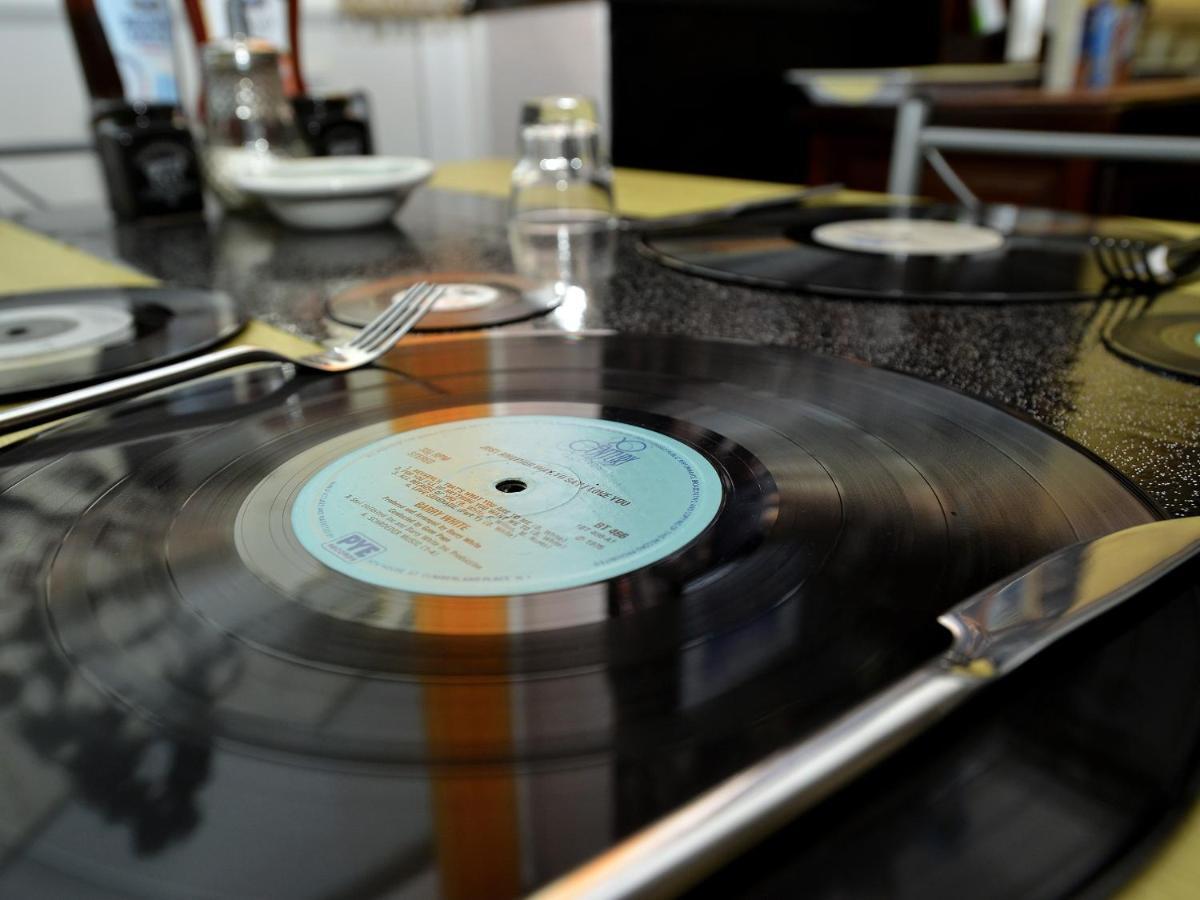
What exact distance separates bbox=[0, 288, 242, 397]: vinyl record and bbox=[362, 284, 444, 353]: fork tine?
11cm

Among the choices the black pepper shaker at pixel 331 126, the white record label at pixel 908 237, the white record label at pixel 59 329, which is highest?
the black pepper shaker at pixel 331 126

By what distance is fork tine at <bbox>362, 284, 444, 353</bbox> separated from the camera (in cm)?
47

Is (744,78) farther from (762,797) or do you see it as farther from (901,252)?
(762,797)

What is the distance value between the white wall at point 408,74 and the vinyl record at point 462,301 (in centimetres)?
232

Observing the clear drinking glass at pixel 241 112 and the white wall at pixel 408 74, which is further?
the white wall at pixel 408 74

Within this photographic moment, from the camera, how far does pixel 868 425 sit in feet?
1.18

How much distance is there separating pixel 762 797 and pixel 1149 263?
0.58 metres

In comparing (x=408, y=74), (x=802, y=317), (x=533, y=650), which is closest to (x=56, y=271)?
(x=802, y=317)

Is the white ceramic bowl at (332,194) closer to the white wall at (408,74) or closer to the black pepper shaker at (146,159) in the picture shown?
the black pepper shaker at (146,159)

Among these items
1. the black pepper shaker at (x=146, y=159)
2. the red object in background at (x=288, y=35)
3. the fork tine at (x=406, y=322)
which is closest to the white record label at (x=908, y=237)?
the fork tine at (x=406, y=322)

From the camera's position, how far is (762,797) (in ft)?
0.54

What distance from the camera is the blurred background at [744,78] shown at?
6.41 feet

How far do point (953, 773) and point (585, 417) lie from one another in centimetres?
22

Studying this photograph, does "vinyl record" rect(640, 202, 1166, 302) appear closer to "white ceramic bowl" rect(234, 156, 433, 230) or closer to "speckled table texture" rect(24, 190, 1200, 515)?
"speckled table texture" rect(24, 190, 1200, 515)
